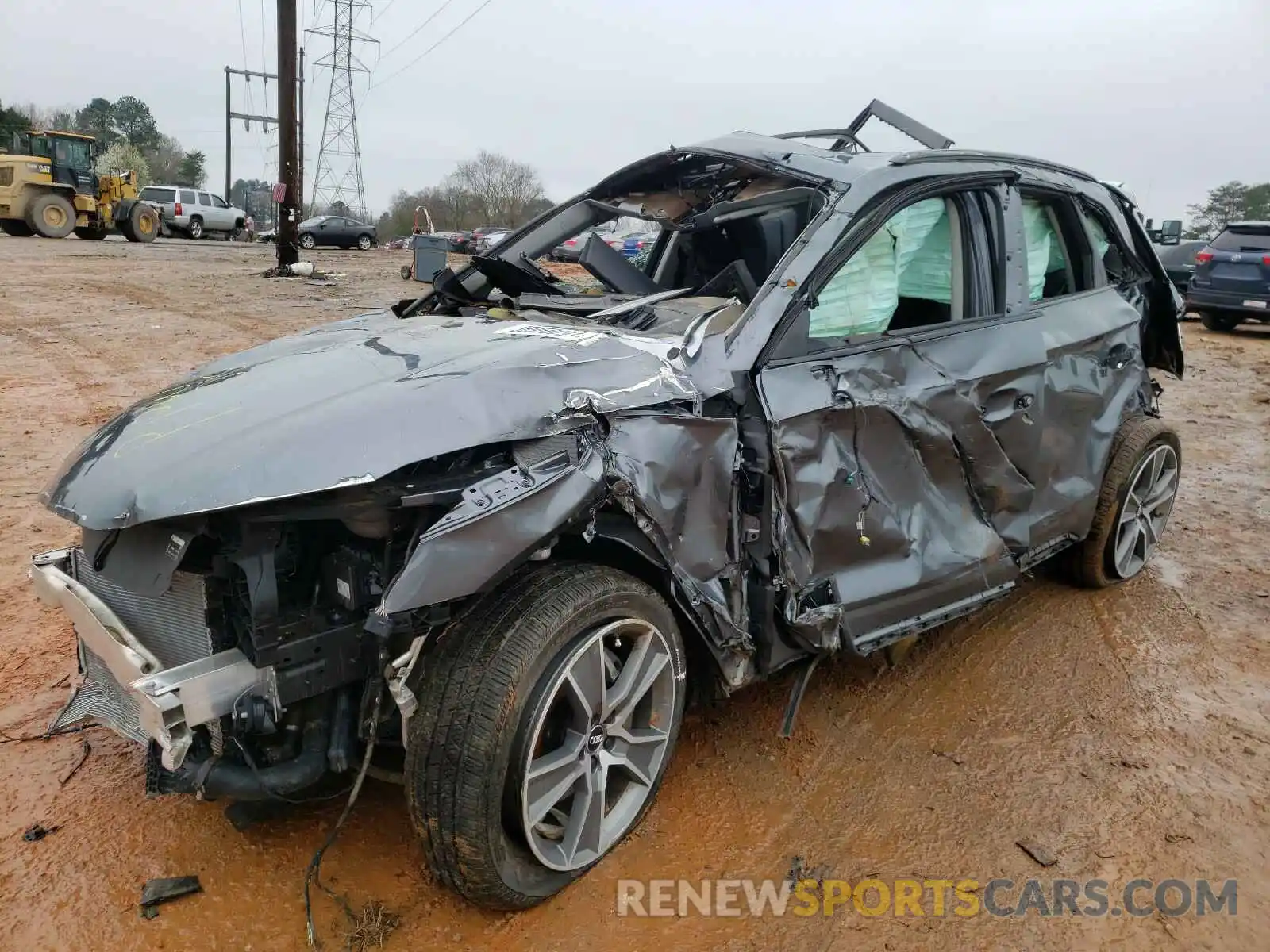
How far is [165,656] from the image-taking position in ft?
7.48

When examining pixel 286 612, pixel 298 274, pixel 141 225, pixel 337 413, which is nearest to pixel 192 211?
pixel 141 225

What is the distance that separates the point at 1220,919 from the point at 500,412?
2.31 meters

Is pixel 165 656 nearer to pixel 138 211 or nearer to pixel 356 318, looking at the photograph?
pixel 356 318

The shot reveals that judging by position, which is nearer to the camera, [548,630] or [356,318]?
[548,630]

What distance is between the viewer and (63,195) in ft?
78.4

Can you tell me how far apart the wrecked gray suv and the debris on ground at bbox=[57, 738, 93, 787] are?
0.41 meters

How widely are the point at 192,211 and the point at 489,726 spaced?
3462 centimetres

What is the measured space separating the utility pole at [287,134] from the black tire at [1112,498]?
1470cm

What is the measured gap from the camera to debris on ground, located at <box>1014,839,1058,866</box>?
8.31ft

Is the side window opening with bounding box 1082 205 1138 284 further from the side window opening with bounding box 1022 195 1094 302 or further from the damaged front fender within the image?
the damaged front fender

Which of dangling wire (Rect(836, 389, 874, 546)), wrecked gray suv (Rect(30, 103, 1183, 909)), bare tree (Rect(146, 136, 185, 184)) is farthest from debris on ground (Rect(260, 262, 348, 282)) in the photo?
bare tree (Rect(146, 136, 185, 184))

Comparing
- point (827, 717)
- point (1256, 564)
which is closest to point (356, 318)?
point (827, 717)

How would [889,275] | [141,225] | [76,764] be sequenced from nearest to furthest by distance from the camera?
[76,764]
[889,275]
[141,225]

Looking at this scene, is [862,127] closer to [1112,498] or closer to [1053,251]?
[1053,251]
